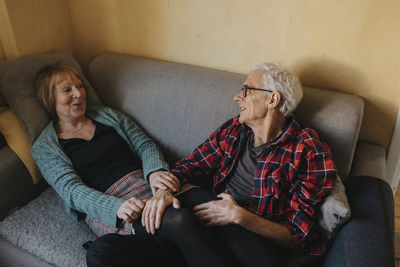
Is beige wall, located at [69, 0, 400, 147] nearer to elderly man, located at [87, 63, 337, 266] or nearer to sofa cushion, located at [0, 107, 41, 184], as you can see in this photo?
elderly man, located at [87, 63, 337, 266]

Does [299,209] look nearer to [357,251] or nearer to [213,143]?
[357,251]

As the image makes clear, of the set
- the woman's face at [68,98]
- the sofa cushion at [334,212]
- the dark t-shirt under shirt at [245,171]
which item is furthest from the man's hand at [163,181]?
the sofa cushion at [334,212]

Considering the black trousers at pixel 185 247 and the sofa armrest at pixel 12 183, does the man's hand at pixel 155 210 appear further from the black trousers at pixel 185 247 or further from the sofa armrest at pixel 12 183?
the sofa armrest at pixel 12 183

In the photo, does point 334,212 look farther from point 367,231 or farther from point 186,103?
point 186,103

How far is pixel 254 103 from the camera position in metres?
1.36

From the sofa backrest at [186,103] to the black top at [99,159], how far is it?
0.82 feet

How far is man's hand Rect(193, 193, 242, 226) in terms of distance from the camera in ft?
4.04

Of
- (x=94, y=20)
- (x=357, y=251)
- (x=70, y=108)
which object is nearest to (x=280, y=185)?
(x=357, y=251)

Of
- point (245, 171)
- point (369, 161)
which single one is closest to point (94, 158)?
point (245, 171)

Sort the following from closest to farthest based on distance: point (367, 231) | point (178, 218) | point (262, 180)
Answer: point (367, 231) < point (178, 218) < point (262, 180)

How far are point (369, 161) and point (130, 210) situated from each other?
44.4 inches

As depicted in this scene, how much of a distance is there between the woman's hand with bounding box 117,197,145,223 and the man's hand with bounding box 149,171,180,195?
114 mm

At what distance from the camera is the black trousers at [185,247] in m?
1.11

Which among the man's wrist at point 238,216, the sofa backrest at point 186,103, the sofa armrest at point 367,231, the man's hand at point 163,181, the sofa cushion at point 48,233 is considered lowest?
the sofa cushion at point 48,233
